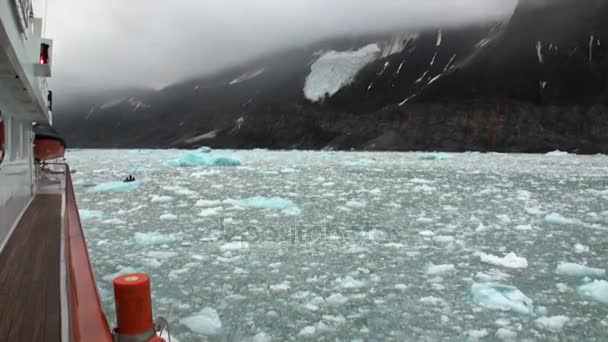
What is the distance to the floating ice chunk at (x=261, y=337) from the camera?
10.1 feet

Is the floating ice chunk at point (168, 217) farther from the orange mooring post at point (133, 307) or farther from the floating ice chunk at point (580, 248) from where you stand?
the floating ice chunk at point (580, 248)

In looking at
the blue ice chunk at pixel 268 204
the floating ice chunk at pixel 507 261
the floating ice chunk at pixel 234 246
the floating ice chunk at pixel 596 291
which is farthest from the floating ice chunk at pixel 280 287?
the blue ice chunk at pixel 268 204

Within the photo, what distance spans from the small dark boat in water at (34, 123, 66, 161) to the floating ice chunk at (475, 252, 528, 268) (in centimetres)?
1536

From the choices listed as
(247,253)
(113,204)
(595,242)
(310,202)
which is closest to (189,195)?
(113,204)

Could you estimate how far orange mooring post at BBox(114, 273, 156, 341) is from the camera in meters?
1.74

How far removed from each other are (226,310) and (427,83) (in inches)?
3858

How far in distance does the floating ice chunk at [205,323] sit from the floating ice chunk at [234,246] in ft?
7.30

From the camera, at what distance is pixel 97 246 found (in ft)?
19.2

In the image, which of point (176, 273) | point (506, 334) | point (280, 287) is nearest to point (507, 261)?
point (506, 334)

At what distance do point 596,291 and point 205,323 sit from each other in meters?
3.65

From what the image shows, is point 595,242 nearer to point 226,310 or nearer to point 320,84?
point 226,310

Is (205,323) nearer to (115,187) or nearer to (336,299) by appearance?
(336,299)

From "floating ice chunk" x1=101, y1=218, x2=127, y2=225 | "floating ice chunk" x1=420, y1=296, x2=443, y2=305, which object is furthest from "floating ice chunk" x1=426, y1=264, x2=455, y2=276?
"floating ice chunk" x1=101, y1=218, x2=127, y2=225

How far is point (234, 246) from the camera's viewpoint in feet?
19.4
